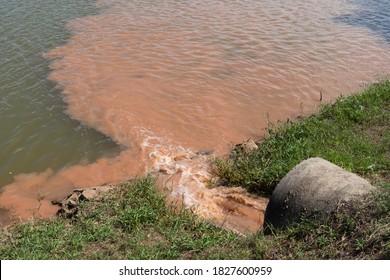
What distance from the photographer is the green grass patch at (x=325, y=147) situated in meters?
5.84

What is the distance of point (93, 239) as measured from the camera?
4719 mm

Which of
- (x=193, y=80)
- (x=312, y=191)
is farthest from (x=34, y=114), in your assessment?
(x=312, y=191)

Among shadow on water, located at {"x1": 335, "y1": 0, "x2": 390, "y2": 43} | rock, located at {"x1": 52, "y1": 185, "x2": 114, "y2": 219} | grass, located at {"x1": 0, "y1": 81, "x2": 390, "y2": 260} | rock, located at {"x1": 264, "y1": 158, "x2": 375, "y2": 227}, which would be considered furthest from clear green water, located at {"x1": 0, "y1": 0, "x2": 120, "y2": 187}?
shadow on water, located at {"x1": 335, "y1": 0, "x2": 390, "y2": 43}

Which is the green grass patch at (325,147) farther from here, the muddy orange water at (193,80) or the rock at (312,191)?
the rock at (312,191)

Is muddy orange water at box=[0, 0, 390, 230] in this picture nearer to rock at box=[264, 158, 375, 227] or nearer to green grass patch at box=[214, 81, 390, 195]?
green grass patch at box=[214, 81, 390, 195]

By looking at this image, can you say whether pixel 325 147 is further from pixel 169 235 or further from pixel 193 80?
pixel 193 80

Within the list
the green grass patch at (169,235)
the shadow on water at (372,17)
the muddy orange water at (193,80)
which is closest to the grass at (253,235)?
the green grass patch at (169,235)

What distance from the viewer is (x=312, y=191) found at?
4.53m

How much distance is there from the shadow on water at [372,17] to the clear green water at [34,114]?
878 cm

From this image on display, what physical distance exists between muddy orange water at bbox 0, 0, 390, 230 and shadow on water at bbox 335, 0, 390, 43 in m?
0.22

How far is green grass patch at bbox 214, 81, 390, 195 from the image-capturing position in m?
5.84

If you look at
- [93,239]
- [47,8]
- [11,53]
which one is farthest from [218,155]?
[47,8]

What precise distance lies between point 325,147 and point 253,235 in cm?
240

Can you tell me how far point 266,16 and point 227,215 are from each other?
9.30 meters
